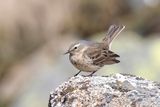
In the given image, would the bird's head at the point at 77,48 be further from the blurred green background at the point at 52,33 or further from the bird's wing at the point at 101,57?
the blurred green background at the point at 52,33

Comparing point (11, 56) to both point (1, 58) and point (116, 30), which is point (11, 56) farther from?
point (116, 30)

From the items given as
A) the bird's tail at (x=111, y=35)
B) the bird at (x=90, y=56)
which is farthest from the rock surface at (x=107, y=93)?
the bird's tail at (x=111, y=35)

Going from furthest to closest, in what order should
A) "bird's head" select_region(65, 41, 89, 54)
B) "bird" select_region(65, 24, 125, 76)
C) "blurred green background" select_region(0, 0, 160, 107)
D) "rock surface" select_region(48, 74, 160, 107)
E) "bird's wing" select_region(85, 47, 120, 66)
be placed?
"blurred green background" select_region(0, 0, 160, 107) → "bird's wing" select_region(85, 47, 120, 66) → "bird's head" select_region(65, 41, 89, 54) → "bird" select_region(65, 24, 125, 76) → "rock surface" select_region(48, 74, 160, 107)

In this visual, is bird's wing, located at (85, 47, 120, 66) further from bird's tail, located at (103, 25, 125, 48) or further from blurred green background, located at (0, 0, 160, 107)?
blurred green background, located at (0, 0, 160, 107)

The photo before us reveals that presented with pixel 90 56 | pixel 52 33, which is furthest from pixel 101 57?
pixel 52 33

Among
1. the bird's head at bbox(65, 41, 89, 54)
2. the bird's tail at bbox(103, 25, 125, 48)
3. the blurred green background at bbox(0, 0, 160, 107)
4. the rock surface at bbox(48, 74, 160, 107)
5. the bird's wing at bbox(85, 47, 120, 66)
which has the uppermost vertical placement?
the blurred green background at bbox(0, 0, 160, 107)

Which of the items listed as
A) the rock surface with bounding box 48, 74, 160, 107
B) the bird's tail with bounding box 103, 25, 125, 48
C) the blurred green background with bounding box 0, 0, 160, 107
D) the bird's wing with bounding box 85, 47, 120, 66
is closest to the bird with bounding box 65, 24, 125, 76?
the bird's wing with bounding box 85, 47, 120, 66
